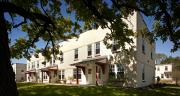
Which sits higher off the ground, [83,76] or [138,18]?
[138,18]

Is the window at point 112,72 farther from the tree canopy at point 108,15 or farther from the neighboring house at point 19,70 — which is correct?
the neighboring house at point 19,70

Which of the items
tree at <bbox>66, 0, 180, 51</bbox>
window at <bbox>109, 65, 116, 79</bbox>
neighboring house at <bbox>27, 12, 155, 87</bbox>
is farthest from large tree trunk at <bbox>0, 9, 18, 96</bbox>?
window at <bbox>109, 65, 116, 79</bbox>

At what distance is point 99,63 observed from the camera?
94.0ft

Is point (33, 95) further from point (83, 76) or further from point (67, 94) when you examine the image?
point (83, 76)

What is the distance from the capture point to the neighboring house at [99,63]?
87.3 feet

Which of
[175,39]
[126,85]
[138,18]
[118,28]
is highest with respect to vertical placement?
[138,18]

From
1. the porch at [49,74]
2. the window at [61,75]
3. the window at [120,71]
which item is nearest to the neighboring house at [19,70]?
the porch at [49,74]

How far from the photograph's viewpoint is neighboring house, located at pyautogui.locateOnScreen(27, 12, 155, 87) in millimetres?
26609

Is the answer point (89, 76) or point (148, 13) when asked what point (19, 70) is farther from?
point (148, 13)

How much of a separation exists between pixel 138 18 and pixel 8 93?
20470 millimetres

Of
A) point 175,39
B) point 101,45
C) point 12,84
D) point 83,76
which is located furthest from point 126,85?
point 12,84

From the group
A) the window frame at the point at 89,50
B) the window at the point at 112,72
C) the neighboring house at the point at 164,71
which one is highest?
the window frame at the point at 89,50

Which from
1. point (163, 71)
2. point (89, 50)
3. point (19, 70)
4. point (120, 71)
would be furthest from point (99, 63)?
point (163, 71)

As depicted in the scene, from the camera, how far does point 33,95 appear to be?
17188 millimetres
